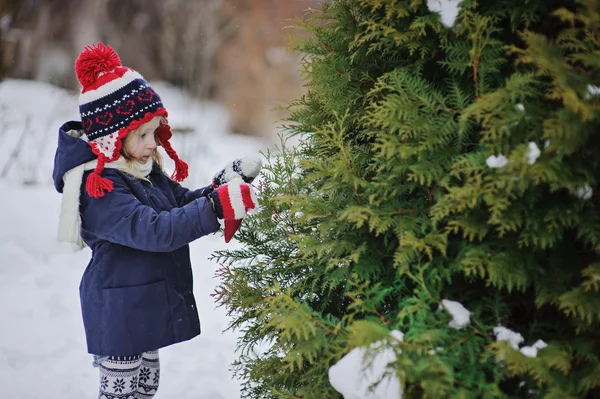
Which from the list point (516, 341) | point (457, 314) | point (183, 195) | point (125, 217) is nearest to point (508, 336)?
point (516, 341)

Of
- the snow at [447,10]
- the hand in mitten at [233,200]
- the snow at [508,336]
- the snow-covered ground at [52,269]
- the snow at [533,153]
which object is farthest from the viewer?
the snow-covered ground at [52,269]

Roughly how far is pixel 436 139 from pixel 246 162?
103cm

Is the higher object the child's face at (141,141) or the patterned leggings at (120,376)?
the child's face at (141,141)

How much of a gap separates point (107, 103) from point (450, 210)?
1.42 m

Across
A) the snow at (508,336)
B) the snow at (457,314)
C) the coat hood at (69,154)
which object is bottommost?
the snow at (508,336)

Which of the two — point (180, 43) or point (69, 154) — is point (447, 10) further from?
point (180, 43)

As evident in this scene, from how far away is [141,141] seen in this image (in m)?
2.40

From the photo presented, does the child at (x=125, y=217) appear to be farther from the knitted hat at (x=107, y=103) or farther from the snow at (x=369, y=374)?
the snow at (x=369, y=374)

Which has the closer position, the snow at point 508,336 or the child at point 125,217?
the snow at point 508,336

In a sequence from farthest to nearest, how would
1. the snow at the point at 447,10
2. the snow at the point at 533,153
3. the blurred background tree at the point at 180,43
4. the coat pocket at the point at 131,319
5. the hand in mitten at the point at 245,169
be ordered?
the blurred background tree at the point at 180,43
the hand in mitten at the point at 245,169
the coat pocket at the point at 131,319
the snow at the point at 447,10
the snow at the point at 533,153

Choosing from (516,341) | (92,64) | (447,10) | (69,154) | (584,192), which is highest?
(92,64)

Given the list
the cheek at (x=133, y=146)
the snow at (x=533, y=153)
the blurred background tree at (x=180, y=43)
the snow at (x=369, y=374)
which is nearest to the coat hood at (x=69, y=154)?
the cheek at (x=133, y=146)

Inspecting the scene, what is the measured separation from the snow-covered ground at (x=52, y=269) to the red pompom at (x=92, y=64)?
4.06ft

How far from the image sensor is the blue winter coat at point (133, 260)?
222 cm
